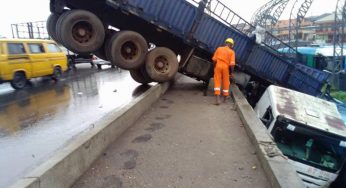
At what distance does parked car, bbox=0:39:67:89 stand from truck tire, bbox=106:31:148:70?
13.3 feet

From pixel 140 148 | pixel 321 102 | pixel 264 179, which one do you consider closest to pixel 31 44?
pixel 140 148

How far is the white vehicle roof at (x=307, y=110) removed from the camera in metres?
6.64

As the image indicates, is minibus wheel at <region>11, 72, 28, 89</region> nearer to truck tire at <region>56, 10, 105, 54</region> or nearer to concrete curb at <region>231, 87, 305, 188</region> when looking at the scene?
truck tire at <region>56, 10, 105, 54</region>

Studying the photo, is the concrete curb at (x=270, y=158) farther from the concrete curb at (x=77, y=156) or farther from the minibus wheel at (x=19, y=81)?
the minibus wheel at (x=19, y=81)

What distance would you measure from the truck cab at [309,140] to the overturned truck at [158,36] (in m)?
3.55

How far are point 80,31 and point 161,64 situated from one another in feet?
8.56

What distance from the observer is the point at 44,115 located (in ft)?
24.6

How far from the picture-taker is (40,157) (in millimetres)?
4863

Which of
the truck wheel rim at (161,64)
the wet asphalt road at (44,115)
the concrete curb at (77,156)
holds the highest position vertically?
the concrete curb at (77,156)

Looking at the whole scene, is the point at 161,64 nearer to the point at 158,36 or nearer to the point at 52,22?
the point at 158,36

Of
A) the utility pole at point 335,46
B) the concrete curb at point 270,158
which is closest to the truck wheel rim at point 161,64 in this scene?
the concrete curb at point 270,158

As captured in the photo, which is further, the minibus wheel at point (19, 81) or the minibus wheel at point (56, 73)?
the minibus wheel at point (56, 73)

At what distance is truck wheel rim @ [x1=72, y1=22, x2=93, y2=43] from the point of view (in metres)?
8.55

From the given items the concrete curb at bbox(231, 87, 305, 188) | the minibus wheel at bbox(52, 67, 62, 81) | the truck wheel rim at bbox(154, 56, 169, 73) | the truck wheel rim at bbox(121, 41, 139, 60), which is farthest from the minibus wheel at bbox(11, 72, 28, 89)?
the concrete curb at bbox(231, 87, 305, 188)
